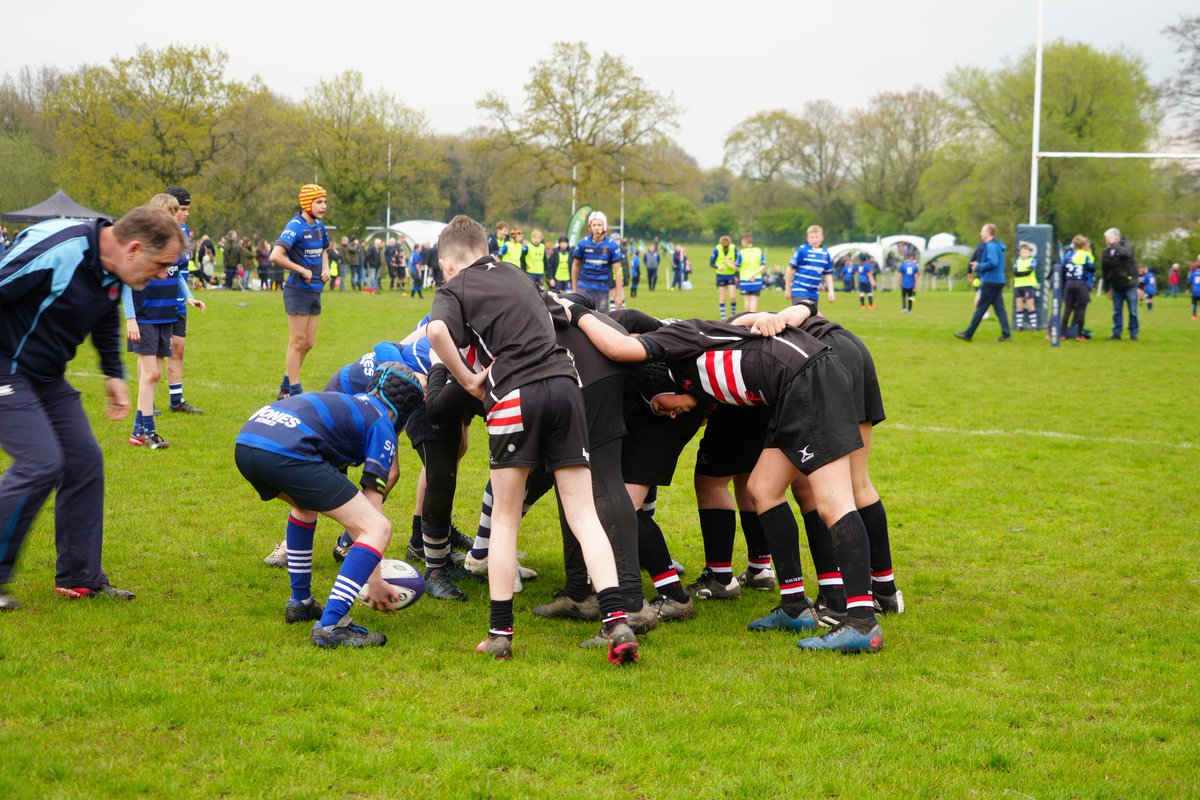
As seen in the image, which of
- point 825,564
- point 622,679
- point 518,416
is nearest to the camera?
point 622,679

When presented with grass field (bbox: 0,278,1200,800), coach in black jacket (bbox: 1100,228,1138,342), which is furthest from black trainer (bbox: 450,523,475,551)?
coach in black jacket (bbox: 1100,228,1138,342)

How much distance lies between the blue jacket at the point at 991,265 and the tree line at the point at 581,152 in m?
7.80

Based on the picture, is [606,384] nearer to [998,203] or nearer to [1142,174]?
[1142,174]

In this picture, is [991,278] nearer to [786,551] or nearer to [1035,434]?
[1035,434]

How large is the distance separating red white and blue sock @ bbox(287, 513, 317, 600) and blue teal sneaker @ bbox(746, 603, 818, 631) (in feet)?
7.25

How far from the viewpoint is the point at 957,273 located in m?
54.3

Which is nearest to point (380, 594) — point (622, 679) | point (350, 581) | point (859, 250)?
point (350, 581)

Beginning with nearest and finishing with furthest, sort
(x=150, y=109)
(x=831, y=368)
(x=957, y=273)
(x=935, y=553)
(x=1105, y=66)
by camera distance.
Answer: (x=831, y=368), (x=935, y=553), (x=1105, y=66), (x=150, y=109), (x=957, y=273)

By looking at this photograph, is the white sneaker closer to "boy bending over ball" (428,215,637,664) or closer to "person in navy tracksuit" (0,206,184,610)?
"person in navy tracksuit" (0,206,184,610)

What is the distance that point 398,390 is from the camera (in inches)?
193

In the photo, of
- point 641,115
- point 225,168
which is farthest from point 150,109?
point 641,115

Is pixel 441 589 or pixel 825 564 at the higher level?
pixel 825 564

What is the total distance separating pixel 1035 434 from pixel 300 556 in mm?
8167

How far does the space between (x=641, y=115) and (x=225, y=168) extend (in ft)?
74.4
